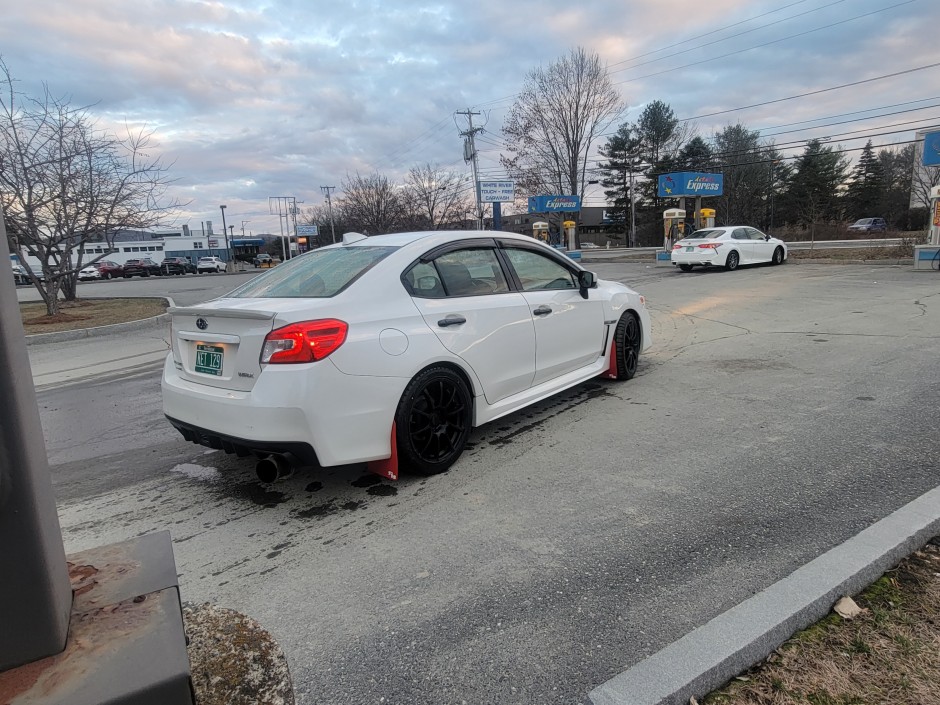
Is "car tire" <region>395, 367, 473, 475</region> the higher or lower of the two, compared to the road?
higher

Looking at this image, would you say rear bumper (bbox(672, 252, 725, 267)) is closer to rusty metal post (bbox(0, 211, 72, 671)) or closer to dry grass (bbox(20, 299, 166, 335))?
dry grass (bbox(20, 299, 166, 335))

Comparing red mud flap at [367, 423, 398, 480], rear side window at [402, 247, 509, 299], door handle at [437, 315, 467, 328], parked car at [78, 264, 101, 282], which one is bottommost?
red mud flap at [367, 423, 398, 480]

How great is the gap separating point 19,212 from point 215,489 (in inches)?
569

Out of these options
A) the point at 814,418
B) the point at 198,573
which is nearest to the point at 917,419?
the point at 814,418

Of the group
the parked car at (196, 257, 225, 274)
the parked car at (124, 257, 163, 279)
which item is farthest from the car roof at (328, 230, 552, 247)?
the parked car at (196, 257, 225, 274)

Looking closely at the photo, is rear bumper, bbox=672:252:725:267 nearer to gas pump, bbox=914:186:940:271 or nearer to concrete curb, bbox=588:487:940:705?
gas pump, bbox=914:186:940:271

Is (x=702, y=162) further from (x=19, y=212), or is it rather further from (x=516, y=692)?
(x=516, y=692)

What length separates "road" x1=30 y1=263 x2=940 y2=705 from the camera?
232cm

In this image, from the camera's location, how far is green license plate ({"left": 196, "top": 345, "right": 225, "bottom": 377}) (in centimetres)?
360

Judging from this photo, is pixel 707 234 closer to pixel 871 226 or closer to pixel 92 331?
pixel 92 331

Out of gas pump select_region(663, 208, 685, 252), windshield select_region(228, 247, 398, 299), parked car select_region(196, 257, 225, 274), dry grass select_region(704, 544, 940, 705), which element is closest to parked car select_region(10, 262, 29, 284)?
windshield select_region(228, 247, 398, 299)

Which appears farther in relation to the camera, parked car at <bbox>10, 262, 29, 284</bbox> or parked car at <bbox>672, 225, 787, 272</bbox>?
parked car at <bbox>672, 225, 787, 272</bbox>

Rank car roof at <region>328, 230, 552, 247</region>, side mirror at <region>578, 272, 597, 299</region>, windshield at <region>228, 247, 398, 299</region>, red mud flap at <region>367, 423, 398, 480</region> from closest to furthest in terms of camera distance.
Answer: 1. red mud flap at <region>367, 423, 398, 480</region>
2. windshield at <region>228, 247, 398, 299</region>
3. car roof at <region>328, 230, 552, 247</region>
4. side mirror at <region>578, 272, 597, 299</region>

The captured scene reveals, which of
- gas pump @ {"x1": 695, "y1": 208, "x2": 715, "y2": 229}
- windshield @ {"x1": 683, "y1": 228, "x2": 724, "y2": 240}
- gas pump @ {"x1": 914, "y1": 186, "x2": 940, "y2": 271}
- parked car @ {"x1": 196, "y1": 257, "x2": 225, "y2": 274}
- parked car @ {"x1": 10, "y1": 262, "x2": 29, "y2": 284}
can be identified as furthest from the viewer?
parked car @ {"x1": 196, "y1": 257, "x2": 225, "y2": 274}
